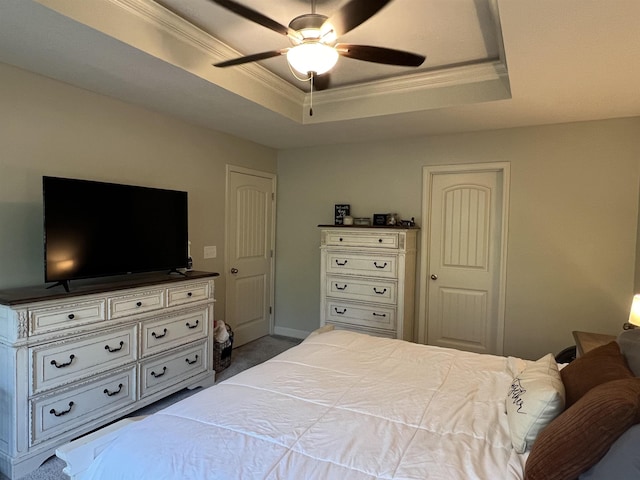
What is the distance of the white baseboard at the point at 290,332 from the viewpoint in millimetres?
4877

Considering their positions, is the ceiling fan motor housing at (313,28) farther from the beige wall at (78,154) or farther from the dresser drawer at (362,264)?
the dresser drawer at (362,264)

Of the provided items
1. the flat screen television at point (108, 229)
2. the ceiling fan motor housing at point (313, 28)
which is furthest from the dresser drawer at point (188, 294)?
the ceiling fan motor housing at point (313, 28)

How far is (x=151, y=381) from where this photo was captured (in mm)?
2900

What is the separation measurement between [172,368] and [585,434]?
9.21 ft

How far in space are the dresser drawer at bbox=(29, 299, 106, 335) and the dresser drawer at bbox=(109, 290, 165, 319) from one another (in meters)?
0.08

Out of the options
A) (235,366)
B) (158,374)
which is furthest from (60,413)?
(235,366)

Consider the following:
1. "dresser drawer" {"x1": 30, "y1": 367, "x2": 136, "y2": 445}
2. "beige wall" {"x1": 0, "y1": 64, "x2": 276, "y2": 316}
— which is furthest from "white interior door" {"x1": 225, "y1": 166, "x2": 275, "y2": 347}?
"dresser drawer" {"x1": 30, "y1": 367, "x2": 136, "y2": 445}

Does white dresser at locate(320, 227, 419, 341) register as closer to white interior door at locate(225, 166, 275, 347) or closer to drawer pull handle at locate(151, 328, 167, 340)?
white interior door at locate(225, 166, 275, 347)

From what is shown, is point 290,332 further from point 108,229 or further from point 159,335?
point 108,229

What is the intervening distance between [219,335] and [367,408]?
2378 mm

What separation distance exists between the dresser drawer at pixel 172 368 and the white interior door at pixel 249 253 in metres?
0.94

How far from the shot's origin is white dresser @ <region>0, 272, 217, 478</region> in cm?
216

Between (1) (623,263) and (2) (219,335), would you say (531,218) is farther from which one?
(2) (219,335)

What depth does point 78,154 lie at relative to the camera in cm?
285
